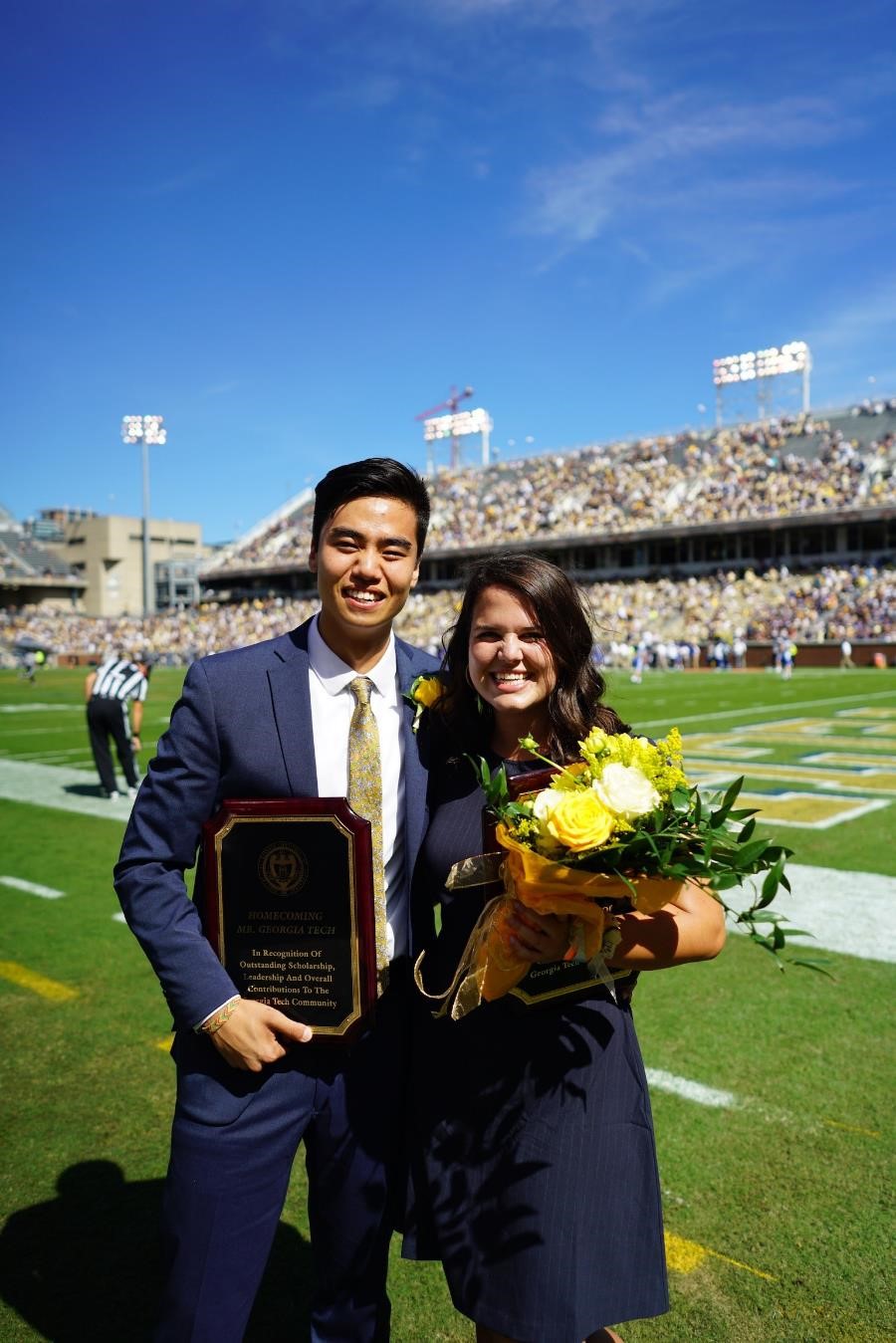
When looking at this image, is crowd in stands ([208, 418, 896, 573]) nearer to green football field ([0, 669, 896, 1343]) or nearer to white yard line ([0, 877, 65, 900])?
green football field ([0, 669, 896, 1343])

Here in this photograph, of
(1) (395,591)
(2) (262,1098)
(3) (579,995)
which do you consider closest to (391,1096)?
(2) (262,1098)

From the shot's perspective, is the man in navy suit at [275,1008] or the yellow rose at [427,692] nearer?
the man in navy suit at [275,1008]

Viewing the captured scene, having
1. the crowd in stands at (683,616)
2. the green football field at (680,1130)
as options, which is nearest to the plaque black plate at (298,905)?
the green football field at (680,1130)

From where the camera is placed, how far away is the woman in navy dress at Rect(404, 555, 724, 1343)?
1766 mm

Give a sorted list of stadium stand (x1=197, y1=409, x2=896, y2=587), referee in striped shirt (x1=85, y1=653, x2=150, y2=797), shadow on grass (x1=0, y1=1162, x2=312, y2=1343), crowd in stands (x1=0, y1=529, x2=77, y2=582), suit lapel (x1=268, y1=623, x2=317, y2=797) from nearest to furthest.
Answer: suit lapel (x1=268, y1=623, x2=317, y2=797), shadow on grass (x1=0, y1=1162, x2=312, y2=1343), referee in striped shirt (x1=85, y1=653, x2=150, y2=797), stadium stand (x1=197, y1=409, x2=896, y2=587), crowd in stands (x1=0, y1=529, x2=77, y2=582)

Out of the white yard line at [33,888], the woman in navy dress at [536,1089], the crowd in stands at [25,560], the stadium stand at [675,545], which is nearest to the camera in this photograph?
the woman in navy dress at [536,1089]

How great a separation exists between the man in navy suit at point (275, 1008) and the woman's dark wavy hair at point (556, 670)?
13 cm

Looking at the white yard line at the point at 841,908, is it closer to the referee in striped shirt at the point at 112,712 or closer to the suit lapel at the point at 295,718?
the suit lapel at the point at 295,718

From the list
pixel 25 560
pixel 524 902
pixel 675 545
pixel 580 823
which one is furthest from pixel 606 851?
pixel 25 560

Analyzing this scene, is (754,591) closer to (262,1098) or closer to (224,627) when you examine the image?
(224,627)

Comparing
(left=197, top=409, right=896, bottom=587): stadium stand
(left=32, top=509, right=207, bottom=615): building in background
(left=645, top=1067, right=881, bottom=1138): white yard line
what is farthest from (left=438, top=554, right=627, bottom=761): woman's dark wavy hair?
(left=32, top=509, right=207, bottom=615): building in background

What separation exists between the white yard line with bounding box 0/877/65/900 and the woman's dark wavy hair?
5003 millimetres

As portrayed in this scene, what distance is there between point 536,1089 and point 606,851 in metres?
0.62

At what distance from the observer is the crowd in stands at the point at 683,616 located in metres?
36.6
